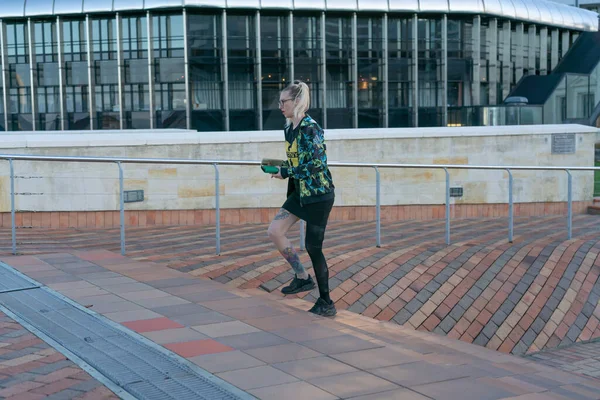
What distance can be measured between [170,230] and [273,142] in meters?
3.76

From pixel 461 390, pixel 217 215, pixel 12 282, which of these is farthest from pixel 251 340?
pixel 217 215

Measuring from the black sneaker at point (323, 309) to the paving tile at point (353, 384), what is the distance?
173cm

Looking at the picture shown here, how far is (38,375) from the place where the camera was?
4625mm

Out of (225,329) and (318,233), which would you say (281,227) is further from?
(225,329)

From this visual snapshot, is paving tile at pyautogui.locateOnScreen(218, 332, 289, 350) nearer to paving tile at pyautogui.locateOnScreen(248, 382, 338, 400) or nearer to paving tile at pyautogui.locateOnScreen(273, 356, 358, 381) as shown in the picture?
paving tile at pyautogui.locateOnScreen(273, 356, 358, 381)

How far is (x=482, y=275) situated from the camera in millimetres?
8742

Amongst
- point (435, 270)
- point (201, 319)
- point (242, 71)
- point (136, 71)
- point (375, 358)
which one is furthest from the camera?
point (242, 71)

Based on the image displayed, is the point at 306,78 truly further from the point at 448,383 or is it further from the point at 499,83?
the point at 448,383

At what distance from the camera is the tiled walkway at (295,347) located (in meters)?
4.54

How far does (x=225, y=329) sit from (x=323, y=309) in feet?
3.36

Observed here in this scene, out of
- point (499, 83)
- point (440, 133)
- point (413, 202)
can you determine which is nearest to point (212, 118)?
point (499, 83)

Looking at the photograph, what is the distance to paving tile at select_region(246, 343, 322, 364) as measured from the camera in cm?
508

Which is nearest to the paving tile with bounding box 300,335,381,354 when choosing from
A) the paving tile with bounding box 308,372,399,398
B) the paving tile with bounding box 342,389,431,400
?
the paving tile with bounding box 308,372,399,398

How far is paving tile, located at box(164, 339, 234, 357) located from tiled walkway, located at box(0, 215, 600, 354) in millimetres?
1916
